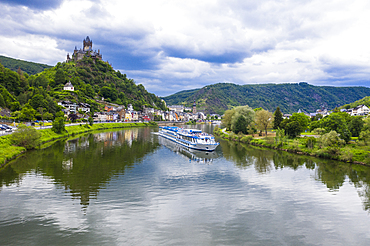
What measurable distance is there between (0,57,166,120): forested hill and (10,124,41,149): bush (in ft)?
116

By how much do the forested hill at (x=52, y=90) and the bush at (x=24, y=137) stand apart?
116 feet

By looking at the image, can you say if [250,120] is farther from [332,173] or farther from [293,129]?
[332,173]

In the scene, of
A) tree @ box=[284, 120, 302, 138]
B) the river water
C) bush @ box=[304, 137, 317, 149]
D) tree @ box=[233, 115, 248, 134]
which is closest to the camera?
the river water


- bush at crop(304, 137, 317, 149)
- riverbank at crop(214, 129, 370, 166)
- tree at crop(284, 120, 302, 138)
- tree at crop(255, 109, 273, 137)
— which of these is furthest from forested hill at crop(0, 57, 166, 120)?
bush at crop(304, 137, 317, 149)

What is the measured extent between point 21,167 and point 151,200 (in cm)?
2191

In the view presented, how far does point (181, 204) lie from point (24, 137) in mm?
35722

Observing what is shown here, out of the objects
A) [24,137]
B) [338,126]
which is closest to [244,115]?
[338,126]

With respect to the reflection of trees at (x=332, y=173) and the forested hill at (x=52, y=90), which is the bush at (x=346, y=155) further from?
the forested hill at (x=52, y=90)

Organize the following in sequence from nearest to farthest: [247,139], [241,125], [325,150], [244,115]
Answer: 1. [325,150]
2. [247,139]
3. [241,125]
4. [244,115]

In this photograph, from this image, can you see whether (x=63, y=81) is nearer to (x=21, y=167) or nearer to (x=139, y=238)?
(x=21, y=167)

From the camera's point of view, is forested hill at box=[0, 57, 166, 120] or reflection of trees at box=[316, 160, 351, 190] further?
forested hill at box=[0, 57, 166, 120]

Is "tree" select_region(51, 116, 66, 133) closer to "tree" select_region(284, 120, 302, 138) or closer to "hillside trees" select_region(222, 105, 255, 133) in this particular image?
"hillside trees" select_region(222, 105, 255, 133)

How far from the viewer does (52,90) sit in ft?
411

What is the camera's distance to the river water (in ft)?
50.3
